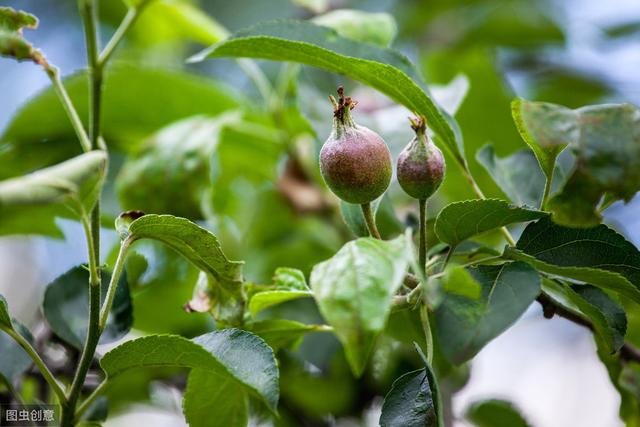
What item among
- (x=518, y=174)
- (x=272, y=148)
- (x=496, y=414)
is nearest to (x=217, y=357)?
(x=518, y=174)

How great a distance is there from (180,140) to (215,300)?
15.3 inches

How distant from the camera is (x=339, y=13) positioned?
996 millimetres

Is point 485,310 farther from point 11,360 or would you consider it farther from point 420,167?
point 11,360

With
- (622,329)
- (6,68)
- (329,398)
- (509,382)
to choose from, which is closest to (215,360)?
(622,329)

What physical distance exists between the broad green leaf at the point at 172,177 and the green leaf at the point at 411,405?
1.55 feet

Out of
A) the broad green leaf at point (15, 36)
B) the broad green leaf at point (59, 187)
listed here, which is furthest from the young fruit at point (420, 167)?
the broad green leaf at point (15, 36)

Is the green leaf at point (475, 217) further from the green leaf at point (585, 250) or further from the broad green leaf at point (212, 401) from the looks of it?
the broad green leaf at point (212, 401)

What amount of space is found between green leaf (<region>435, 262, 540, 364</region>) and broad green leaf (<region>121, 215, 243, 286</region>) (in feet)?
0.63

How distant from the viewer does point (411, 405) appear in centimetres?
57

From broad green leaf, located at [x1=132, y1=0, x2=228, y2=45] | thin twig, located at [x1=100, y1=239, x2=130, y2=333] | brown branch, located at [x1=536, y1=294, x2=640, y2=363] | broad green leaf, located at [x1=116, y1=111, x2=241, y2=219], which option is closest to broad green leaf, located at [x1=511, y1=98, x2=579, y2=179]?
brown branch, located at [x1=536, y1=294, x2=640, y2=363]

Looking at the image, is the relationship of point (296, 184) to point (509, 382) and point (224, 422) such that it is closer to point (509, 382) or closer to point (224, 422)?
point (224, 422)

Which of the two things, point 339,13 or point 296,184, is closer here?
point 339,13

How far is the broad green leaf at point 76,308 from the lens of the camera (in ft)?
2.35

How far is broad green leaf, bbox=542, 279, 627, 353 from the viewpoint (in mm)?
560
